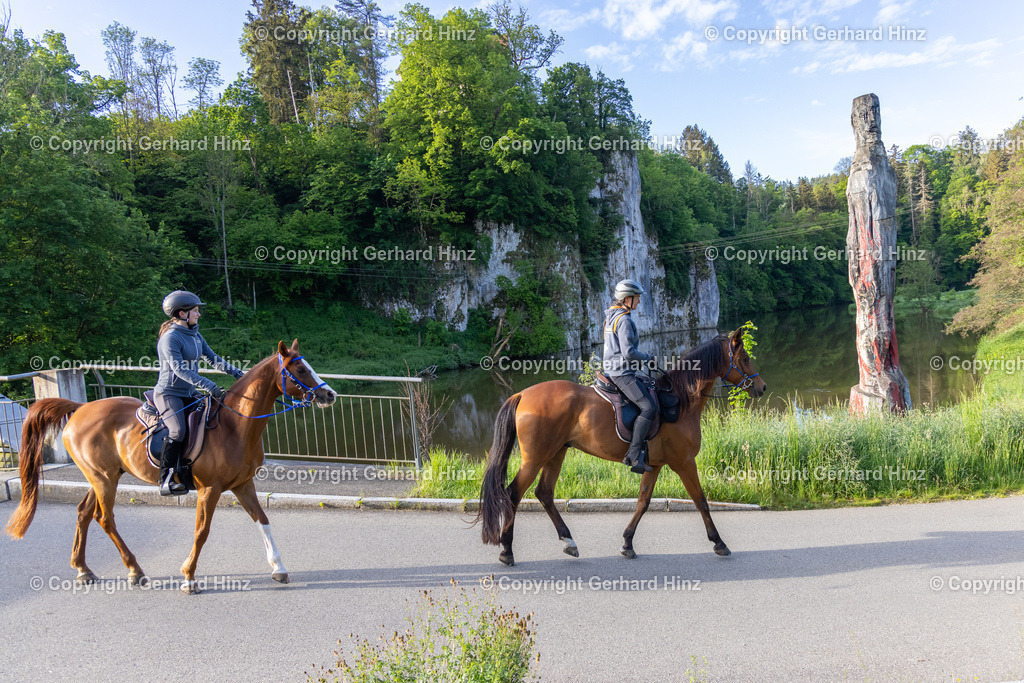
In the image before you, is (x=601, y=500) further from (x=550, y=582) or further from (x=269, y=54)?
(x=269, y=54)

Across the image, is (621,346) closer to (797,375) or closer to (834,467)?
(834,467)

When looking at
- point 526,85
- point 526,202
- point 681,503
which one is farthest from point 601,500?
point 526,85

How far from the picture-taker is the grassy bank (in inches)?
301

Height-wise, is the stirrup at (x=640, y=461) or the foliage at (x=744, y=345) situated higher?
the foliage at (x=744, y=345)

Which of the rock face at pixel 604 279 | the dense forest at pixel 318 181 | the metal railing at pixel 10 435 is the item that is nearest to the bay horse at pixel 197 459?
the metal railing at pixel 10 435

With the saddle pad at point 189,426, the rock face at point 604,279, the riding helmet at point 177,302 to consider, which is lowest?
the saddle pad at point 189,426

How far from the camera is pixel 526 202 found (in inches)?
1882

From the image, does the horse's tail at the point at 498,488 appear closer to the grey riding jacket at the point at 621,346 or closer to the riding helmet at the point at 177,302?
the grey riding jacket at the point at 621,346

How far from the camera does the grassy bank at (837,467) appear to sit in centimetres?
765

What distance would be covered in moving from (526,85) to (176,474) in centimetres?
5153

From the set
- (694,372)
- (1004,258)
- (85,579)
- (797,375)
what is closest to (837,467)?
(694,372)

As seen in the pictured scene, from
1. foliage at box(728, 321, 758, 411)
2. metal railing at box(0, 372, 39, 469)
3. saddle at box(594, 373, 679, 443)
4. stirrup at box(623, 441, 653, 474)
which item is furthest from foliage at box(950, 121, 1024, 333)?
metal railing at box(0, 372, 39, 469)

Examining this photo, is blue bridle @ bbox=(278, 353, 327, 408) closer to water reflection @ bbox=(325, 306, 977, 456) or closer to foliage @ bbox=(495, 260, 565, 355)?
water reflection @ bbox=(325, 306, 977, 456)

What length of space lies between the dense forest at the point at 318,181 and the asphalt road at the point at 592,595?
62.0 feet
